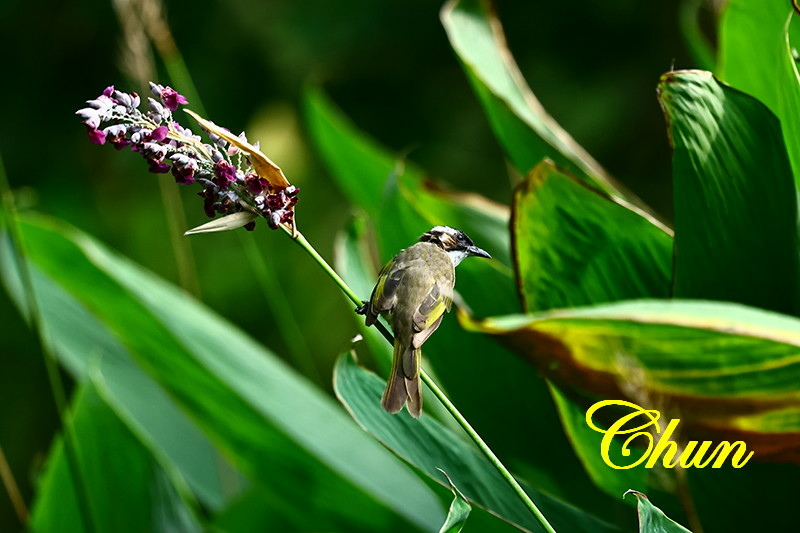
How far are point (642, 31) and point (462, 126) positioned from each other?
415 millimetres

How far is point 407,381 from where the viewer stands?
25cm

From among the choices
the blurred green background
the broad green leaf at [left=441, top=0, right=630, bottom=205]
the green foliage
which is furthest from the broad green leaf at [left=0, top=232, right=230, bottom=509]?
the blurred green background

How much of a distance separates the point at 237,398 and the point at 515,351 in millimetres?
296

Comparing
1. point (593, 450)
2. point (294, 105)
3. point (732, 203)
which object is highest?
point (294, 105)

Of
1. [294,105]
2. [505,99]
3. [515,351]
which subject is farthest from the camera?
[294,105]

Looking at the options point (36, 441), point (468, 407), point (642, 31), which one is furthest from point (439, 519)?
point (642, 31)

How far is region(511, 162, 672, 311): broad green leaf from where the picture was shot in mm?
449

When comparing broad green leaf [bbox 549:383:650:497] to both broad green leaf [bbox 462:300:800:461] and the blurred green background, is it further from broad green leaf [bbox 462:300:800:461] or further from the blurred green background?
the blurred green background

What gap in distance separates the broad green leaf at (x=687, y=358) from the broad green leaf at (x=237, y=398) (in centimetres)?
28

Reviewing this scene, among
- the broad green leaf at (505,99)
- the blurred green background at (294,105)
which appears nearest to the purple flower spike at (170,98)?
the broad green leaf at (505,99)

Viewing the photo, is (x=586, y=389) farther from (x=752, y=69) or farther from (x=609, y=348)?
(x=752, y=69)

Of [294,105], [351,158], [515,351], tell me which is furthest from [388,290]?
[294,105]

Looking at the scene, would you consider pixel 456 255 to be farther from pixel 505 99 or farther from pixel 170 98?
pixel 505 99

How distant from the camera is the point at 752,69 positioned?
55 cm
